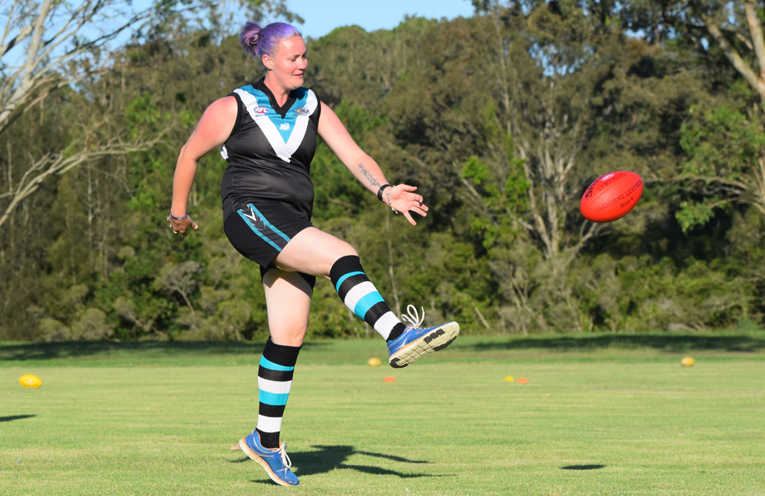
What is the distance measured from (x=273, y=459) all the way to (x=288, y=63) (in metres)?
2.05

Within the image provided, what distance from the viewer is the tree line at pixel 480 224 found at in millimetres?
37844

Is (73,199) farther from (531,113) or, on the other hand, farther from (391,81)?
(391,81)

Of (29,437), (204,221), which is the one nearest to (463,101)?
(204,221)

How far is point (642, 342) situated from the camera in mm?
25953

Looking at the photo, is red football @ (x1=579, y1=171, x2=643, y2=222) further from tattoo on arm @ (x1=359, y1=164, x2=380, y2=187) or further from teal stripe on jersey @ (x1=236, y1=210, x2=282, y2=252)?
teal stripe on jersey @ (x1=236, y1=210, x2=282, y2=252)

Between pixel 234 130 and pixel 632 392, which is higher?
pixel 234 130

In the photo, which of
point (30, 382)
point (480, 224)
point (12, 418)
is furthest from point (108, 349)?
point (480, 224)

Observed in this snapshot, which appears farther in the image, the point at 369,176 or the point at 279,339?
the point at 279,339

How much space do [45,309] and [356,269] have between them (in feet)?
130

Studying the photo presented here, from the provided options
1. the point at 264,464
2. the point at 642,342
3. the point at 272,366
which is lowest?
the point at 642,342

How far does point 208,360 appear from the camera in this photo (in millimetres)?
22062

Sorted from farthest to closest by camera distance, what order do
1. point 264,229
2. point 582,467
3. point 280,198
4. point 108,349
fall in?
point 108,349
point 582,467
point 280,198
point 264,229

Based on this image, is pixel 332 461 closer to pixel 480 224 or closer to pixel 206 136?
pixel 206 136

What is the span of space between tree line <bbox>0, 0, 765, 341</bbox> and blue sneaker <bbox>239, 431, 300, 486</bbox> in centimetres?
3243
